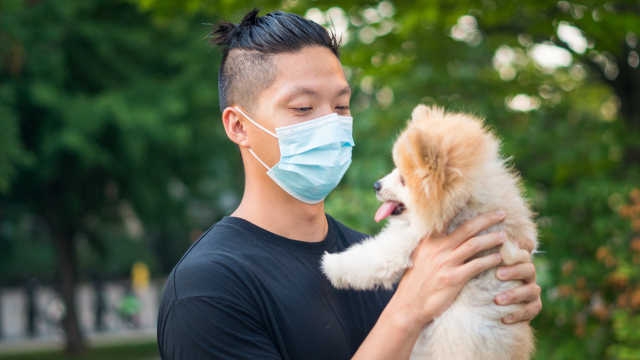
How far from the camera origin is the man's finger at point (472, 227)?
2.09 metres

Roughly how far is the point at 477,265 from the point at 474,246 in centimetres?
8

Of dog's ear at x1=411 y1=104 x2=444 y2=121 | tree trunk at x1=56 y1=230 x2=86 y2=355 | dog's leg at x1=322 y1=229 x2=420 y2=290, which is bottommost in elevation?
tree trunk at x1=56 y1=230 x2=86 y2=355

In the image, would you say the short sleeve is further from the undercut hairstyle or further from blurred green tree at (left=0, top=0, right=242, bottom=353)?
blurred green tree at (left=0, top=0, right=242, bottom=353)

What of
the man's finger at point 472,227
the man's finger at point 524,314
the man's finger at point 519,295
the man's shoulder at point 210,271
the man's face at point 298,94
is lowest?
the man's finger at point 524,314

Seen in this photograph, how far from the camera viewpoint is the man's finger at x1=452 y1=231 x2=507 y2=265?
2.04 meters

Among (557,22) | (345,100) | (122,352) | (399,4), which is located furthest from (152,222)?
(345,100)

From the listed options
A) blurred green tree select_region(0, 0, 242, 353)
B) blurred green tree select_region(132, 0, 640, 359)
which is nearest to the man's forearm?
blurred green tree select_region(132, 0, 640, 359)

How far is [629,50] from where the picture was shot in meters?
6.79

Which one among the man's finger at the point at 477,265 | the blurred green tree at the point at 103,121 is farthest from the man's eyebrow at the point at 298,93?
the blurred green tree at the point at 103,121

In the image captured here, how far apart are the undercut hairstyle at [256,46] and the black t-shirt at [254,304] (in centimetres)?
63

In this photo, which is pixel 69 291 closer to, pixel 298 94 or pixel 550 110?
pixel 550 110

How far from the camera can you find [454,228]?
2.24 metres

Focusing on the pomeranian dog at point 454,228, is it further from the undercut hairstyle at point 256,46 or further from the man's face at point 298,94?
the undercut hairstyle at point 256,46

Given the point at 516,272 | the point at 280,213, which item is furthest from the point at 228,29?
the point at 516,272
